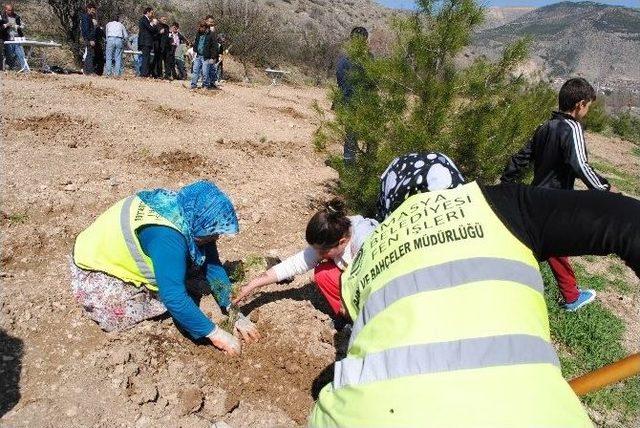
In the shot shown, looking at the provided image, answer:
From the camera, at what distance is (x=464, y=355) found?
90cm

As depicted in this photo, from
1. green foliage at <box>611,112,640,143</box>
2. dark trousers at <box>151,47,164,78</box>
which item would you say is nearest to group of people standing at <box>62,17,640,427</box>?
dark trousers at <box>151,47,164,78</box>

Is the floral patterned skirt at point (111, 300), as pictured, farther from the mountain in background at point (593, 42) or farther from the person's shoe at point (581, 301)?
the mountain in background at point (593, 42)

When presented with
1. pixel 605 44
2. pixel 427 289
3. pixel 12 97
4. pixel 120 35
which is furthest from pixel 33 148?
pixel 605 44

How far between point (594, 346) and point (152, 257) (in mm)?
2829

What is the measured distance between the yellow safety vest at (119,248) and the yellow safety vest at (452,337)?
65.6 inches

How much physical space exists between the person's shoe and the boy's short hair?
57.1 inches

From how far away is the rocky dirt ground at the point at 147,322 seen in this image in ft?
7.78

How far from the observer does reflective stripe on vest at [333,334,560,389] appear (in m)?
0.90

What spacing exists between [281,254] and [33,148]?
10.1ft

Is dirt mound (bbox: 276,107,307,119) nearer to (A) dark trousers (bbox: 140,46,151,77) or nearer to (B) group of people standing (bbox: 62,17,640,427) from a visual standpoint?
(A) dark trousers (bbox: 140,46,151,77)

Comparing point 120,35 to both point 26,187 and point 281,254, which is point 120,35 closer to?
point 26,187

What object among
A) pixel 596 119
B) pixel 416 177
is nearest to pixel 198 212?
pixel 416 177

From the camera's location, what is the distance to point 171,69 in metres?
11.9

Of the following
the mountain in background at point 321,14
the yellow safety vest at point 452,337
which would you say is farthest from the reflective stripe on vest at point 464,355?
the mountain in background at point 321,14
